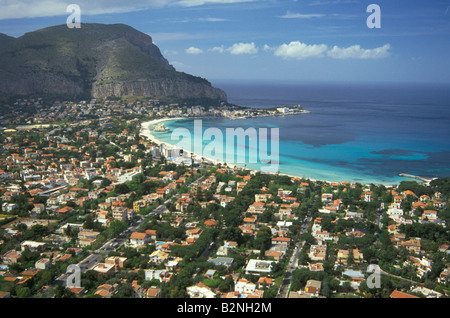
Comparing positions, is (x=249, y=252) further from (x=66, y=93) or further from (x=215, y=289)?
(x=66, y=93)

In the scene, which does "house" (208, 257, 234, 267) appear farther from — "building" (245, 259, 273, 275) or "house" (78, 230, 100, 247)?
"house" (78, 230, 100, 247)

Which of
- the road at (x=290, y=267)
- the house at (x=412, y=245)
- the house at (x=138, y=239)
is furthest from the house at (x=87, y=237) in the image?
the house at (x=412, y=245)

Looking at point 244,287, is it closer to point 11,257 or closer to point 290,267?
point 290,267

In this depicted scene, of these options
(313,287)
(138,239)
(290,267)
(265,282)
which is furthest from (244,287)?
(138,239)

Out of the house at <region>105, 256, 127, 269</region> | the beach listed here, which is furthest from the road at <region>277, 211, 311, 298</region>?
the beach

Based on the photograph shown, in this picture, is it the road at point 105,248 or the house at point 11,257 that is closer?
the road at point 105,248

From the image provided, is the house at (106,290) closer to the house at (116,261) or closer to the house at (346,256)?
the house at (116,261)
